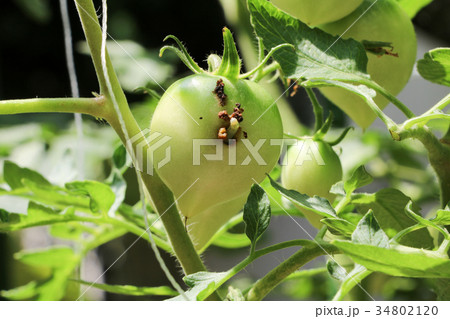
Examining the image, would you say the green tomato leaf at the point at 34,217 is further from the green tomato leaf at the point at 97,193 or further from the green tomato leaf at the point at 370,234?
the green tomato leaf at the point at 370,234

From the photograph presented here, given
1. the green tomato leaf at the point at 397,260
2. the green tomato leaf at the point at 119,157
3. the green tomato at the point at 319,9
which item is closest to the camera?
the green tomato leaf at the point at 397,260

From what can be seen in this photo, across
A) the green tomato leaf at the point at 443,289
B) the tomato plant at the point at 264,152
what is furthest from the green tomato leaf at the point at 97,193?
the green tomato leaf at the point at 443,289

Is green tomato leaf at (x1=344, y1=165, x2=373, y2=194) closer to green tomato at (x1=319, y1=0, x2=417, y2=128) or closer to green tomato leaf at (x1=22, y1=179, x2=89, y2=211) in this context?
green tomato at (x1=319, y1=0, x2=417, y2=128)

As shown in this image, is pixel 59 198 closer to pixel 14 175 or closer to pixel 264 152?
pixel 14 175

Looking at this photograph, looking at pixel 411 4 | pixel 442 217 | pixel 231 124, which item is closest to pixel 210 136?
pixel 231 124

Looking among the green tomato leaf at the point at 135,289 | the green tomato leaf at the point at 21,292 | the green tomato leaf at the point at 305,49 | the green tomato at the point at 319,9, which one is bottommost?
the green tomato leaf at the point at 21,292

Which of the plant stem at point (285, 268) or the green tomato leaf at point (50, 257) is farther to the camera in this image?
the green tomato leaf at point (50, 257)
